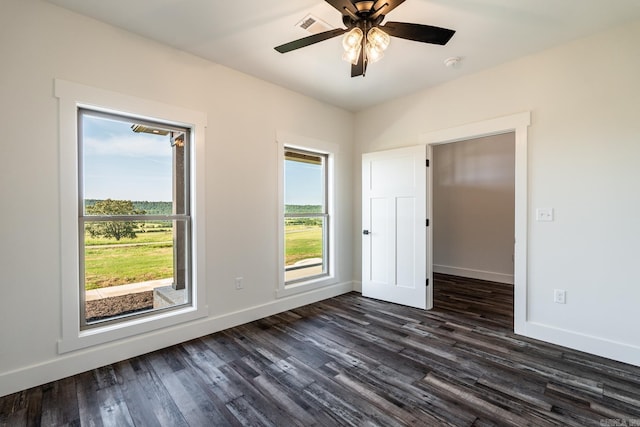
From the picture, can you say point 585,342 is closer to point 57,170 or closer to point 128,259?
point 128,259

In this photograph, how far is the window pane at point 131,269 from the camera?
2400 mm

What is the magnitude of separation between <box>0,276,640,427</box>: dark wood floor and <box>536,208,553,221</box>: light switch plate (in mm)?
1165

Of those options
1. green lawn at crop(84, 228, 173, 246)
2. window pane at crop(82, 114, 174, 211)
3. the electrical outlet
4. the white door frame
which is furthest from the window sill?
the electrical outlet

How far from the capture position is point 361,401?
1.86 metres

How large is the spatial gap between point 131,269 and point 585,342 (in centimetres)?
409

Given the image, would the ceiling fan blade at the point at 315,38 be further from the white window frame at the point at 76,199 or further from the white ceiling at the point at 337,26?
the white window frame at the point at 76,199

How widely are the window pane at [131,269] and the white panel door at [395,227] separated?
2.41 metres

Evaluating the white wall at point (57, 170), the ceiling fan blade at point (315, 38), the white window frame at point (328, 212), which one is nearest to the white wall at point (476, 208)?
the white window frame at point (328, 212)

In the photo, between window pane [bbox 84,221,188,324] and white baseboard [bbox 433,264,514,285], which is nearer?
window pane [bbox 84,221,188,324]

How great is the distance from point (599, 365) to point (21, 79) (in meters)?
4.82

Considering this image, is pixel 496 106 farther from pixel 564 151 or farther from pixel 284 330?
pixel 284 330

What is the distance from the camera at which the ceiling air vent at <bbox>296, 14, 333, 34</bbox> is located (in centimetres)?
224

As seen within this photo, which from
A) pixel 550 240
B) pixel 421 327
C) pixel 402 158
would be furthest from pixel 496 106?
pixel 421 327

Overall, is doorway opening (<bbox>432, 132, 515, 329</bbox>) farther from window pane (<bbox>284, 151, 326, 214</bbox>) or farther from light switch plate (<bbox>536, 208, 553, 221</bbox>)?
window pane (<bbox>284, 151, 326, 214</bbox>)
